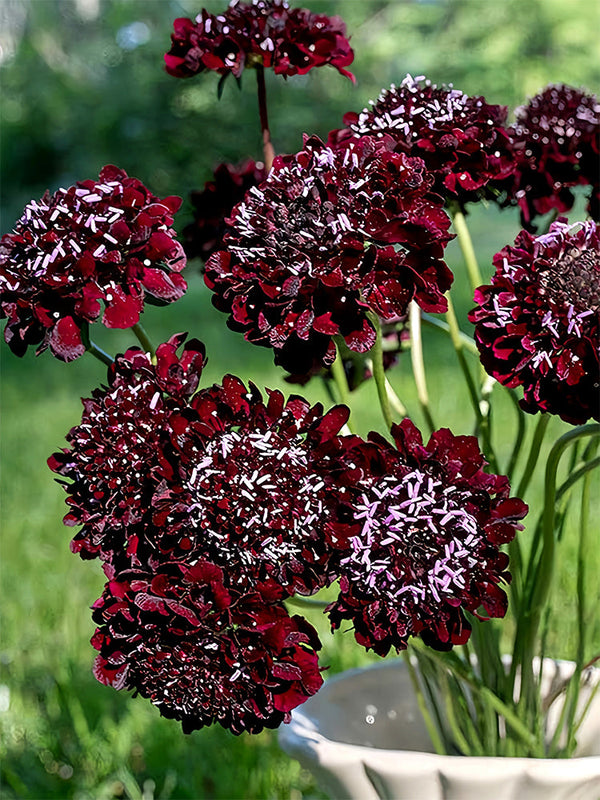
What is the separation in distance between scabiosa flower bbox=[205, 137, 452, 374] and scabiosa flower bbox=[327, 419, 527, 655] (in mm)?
68

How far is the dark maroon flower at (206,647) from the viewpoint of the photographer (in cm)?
51

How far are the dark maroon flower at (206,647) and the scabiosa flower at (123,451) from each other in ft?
0.08

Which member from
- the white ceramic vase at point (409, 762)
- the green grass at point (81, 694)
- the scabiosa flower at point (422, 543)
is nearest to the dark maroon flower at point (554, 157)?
the scabiosa flower at point (422, 543)

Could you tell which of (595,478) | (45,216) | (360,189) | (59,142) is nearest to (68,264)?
(45,216)

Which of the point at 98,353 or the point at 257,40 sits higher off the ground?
the point at 257,40

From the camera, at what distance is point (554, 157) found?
70 centimetres

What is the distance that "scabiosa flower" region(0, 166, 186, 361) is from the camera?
21.6 inches

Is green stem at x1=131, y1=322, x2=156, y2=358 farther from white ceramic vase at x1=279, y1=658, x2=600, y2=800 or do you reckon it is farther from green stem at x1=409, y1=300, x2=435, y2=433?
white ceramic vase at x1=279, y1=658, x2=600, y2=800

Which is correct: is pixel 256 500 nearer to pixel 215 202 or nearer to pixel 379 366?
pixel 379 366

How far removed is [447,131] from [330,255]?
0.15 m

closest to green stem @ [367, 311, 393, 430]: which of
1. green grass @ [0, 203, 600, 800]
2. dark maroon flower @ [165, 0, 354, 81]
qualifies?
dark maroon flower @ [165, 0, 354, 81]

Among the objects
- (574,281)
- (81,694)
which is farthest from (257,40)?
(81,694)

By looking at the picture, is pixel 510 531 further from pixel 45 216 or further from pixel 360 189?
pixel 45 216

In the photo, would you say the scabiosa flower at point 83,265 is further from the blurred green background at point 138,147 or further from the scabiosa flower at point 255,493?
the blurred green background at point 138,147
